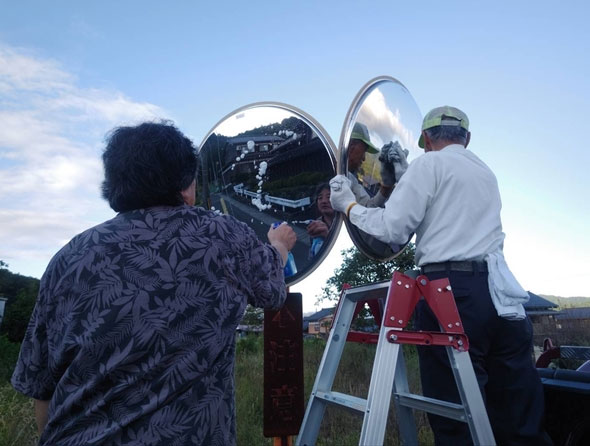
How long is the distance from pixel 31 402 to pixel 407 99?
4823mm

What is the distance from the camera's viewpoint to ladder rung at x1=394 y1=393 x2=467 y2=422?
1.62 m

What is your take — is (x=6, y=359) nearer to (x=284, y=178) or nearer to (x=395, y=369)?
(x=284, y=178)

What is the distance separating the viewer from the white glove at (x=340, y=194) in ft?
7.20

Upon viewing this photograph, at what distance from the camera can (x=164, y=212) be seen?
4.28ft

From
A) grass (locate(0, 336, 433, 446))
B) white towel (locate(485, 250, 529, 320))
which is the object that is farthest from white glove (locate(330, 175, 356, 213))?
grass (locate(0, 336, 433, 446))

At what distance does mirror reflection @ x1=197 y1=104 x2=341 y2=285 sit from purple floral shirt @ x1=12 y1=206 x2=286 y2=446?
1.01 metres

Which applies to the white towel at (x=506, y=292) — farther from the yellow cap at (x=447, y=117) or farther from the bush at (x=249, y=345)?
the bush at (x=249, y=345)

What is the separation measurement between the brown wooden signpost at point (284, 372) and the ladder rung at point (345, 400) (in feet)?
1.44

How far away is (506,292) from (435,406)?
1.64 ft

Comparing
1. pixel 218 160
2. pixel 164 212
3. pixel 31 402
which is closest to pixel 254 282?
pixel 164 212

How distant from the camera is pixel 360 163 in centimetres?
236

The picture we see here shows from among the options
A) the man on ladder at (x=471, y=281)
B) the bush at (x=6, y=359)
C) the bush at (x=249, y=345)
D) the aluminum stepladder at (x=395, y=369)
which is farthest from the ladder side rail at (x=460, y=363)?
the bush at (x=6, y=359)

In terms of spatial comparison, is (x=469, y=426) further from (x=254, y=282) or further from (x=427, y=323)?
(x=254, y=282)

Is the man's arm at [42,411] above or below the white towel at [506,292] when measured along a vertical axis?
below
